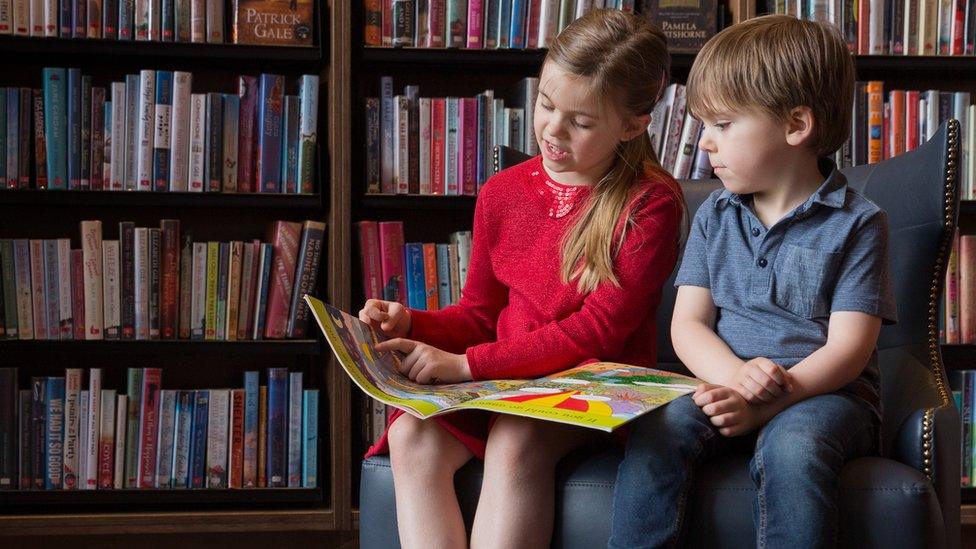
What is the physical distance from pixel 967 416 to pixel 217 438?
149 centimetres

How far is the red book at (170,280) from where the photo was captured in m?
1.94

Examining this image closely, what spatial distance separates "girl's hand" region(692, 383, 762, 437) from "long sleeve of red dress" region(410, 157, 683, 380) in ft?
0.71

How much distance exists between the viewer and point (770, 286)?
3.76 ft

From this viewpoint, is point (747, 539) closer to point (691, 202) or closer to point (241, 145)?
point (691, 202)

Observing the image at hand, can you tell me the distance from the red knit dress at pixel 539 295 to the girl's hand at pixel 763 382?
21 cm

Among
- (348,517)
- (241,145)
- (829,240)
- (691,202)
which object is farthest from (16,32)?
(829,240)

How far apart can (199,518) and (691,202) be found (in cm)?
110

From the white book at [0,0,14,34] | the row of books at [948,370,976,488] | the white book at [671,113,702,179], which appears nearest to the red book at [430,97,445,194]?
the white book at [671,113,702,179]

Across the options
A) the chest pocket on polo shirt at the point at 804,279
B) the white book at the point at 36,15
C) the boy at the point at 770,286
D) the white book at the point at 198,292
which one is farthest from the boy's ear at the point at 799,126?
the white book at the point at 36,15

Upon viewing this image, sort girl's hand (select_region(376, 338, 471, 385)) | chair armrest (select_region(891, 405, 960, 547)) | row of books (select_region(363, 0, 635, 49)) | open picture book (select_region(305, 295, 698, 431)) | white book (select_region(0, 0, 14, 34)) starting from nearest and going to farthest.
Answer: open picture book (select_region(305, 295, 698, 431)) → chair armrest (select_region(891, 405, 960, 547)) → girl's hand (select_region(376, 338, 471, 385)) → white book (select_region(0, 0, 14, 34)) → row of books (select_region(363, 0, 635, 49))

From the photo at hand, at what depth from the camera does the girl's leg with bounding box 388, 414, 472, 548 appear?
100cm

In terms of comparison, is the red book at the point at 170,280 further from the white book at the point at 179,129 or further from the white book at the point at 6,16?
the white book at the point at 6,16

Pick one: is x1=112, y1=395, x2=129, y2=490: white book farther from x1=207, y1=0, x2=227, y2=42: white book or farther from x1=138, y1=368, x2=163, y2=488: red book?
x1=207, y1=0, x2=227, y2=42: white book

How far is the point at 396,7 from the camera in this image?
197cm
